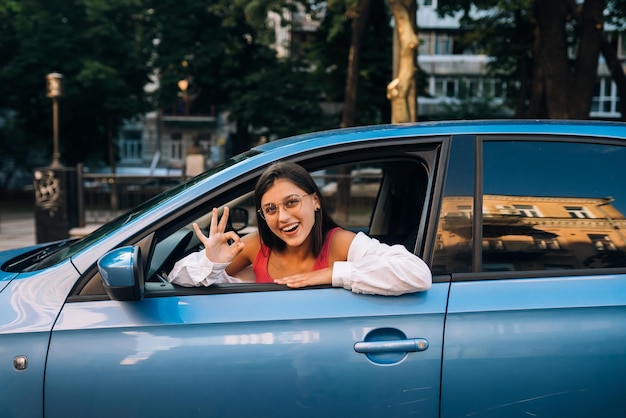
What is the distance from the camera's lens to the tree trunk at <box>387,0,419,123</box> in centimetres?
1132

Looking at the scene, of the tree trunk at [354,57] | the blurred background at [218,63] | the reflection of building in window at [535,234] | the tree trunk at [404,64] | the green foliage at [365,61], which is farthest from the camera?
the green foliage at [365,61]

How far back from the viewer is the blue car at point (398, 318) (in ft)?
6.41

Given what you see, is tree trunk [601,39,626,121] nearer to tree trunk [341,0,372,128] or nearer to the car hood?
tree trunk [341,0,372,128]

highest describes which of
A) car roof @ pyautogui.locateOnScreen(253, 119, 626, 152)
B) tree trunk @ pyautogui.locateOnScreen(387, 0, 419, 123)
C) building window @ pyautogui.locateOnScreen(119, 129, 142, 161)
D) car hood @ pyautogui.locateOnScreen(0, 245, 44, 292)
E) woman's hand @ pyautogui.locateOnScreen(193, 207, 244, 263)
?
tree trunk @ pyautogui.locateOnScreen(387, 0, 419, 123)

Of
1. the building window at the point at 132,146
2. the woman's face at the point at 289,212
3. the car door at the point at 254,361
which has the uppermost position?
the woman's face at the point at 289,212

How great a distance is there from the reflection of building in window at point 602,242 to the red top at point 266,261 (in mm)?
970

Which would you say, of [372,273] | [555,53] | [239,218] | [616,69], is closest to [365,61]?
[616,69]

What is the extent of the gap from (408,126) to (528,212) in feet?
1.84

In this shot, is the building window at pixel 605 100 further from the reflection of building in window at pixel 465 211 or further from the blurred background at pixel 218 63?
the reflection of building in window at pixel 465 211

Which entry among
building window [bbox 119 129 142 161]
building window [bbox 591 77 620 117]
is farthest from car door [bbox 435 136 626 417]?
building window [bbox 119 129 142 161]

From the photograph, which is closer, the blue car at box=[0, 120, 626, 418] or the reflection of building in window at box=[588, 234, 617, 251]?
the blue car at box=[0, 120, 626, 418]

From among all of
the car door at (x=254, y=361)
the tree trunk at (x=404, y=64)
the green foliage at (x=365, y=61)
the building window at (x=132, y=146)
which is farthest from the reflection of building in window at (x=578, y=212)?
the building window at (x=132, y=146)

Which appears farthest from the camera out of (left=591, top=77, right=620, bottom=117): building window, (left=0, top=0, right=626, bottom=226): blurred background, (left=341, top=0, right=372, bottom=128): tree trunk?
(left=591, top=77, right=620, bottom=117): building window

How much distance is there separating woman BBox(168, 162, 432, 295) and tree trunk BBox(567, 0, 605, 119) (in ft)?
34.1
